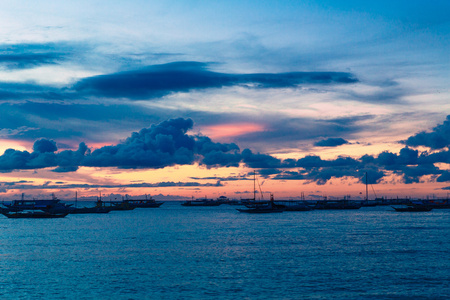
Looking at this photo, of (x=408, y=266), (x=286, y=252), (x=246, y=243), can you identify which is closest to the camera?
(x=408, y=266)

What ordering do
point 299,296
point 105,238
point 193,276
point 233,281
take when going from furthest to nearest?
point 105,238 → point 193,276 → point 233,281 → point 299,296

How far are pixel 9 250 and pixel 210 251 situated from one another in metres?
34.2

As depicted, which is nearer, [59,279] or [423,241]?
[59,279]

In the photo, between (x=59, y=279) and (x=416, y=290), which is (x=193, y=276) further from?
(x=416, y=290)

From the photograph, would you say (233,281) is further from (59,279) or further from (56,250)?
(56,250)

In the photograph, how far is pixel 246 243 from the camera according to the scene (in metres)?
87.2

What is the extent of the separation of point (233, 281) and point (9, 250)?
47069mm

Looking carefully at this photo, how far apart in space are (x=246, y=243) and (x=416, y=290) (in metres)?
44.2

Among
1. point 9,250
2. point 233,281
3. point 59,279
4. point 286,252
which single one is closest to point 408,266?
point 286,252

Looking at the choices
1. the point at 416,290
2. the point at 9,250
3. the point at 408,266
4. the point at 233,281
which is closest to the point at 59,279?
the point at 233,281

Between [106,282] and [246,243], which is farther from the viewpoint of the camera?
[246,243]

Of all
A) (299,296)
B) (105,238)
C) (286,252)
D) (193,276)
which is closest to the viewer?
(299,296)

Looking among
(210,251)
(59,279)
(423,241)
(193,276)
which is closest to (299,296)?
(193,276)

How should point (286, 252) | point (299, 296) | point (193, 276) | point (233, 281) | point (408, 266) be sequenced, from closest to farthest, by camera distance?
1. point (299, 296)
2. point (233, 281)
3. point (193, 276)
4. point (408, 266)
5. point (286, 252)
